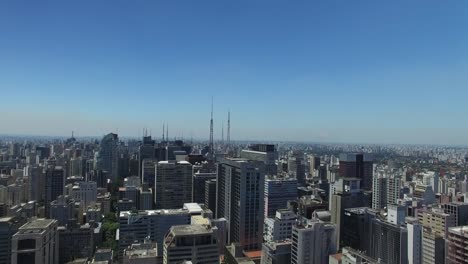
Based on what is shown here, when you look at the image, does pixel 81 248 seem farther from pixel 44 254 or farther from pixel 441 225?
pixel 441 225

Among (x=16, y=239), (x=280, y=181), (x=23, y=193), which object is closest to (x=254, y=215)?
(x=280, y=181)

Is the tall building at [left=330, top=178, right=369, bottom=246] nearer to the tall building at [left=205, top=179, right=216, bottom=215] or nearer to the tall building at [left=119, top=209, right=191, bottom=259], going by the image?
the tall building at [left=205, top=179, right=216, bottom=215]

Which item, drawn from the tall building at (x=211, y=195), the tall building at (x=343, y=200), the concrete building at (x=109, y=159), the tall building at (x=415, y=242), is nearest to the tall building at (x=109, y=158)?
the concrete building at (x=109, y=159)

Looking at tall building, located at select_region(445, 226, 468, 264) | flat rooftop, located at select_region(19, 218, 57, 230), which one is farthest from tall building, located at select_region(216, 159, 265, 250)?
tall building, located at select_region(445, 226, 468, 264)

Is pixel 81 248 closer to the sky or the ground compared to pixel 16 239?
closer to the ground

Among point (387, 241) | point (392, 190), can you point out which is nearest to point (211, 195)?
point (387, 241)

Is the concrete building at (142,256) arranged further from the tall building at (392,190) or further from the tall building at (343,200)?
the tall building at (392,190)
